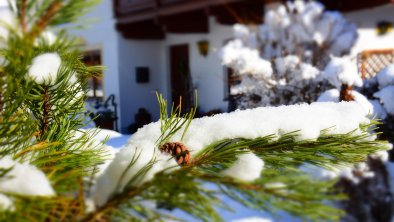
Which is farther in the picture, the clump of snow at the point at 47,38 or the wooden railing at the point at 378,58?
the wooden railing at the point at 378,58

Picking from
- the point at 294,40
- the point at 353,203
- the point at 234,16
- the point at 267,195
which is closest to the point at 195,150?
the point at 267,195

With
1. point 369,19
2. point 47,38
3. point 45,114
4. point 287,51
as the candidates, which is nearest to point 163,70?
point 287,51

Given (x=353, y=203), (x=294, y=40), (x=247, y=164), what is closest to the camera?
(x=247, y=164)

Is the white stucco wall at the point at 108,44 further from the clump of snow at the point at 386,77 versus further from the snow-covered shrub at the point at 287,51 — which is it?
the clump of snow at the point at 386,77

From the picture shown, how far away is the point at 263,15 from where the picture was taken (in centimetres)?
1057

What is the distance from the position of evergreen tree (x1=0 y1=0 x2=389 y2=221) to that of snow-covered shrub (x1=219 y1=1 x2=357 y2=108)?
534cm

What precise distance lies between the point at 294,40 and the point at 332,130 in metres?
8.20

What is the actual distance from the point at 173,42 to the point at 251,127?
12.1 meters

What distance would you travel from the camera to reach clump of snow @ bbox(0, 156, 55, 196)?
75 cm

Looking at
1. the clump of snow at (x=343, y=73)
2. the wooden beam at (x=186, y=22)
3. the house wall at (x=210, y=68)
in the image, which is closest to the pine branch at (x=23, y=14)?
the clump of snow at (x=343, y=73)

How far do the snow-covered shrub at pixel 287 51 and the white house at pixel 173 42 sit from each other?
0.70 metres

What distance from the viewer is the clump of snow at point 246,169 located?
0.88 metres

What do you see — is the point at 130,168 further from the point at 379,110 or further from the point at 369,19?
the point at 369,19

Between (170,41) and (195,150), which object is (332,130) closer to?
(195,150)
